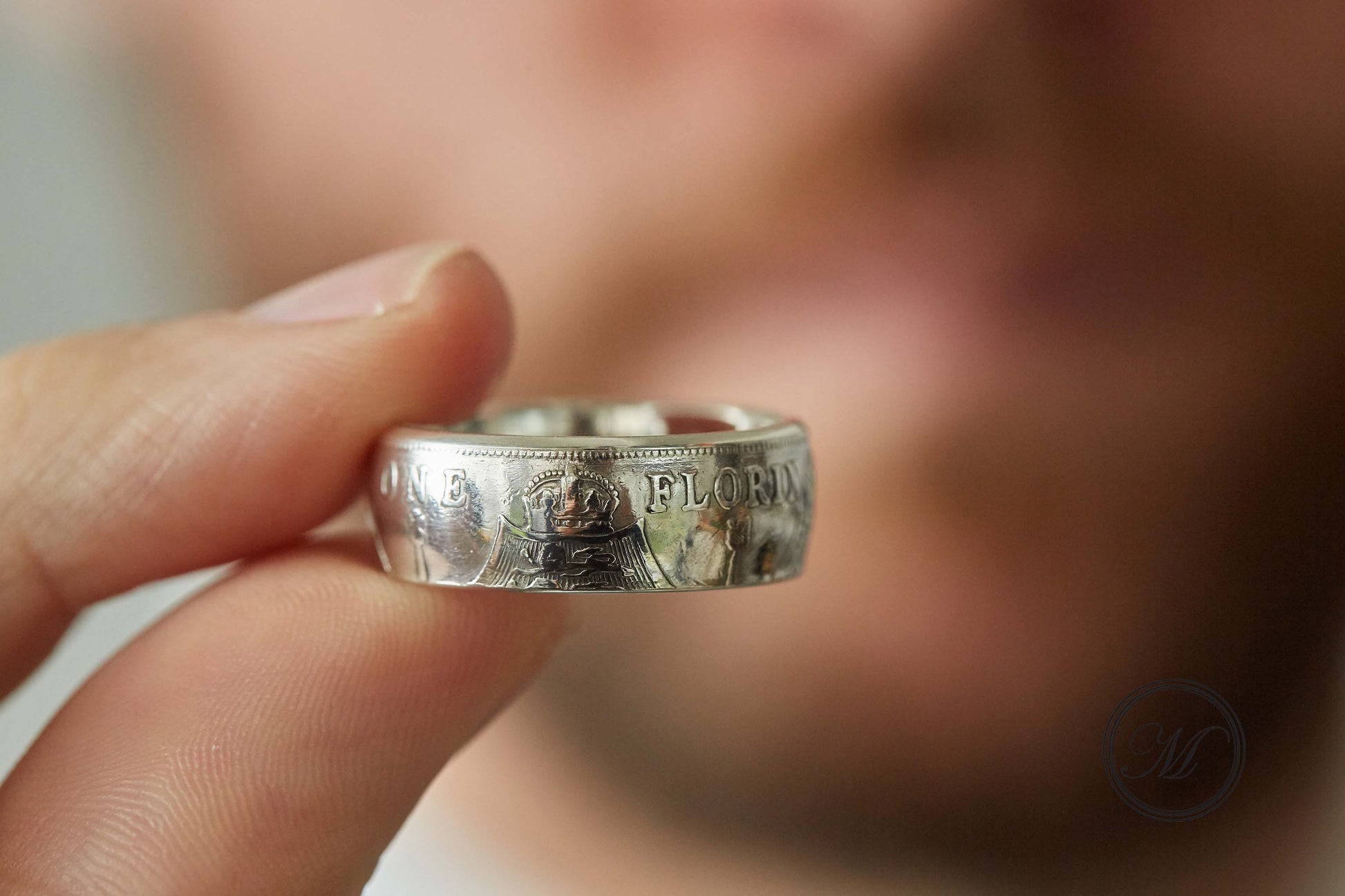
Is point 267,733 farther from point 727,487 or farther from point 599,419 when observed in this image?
point 599,419

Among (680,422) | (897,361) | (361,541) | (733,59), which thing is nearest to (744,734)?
(680,422)

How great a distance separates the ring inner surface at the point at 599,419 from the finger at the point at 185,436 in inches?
15.2

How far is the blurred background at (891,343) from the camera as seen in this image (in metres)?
1.44

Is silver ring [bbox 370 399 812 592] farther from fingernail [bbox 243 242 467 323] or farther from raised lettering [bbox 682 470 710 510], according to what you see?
fingernail [bbox 243 242 467 323]

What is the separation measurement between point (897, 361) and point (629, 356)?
0.44 meters

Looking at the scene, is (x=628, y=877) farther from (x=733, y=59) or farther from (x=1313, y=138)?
(x=1313, y=138)

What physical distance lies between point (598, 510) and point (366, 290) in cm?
47

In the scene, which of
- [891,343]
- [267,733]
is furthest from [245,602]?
[891,343]

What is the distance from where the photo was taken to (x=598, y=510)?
105cm
